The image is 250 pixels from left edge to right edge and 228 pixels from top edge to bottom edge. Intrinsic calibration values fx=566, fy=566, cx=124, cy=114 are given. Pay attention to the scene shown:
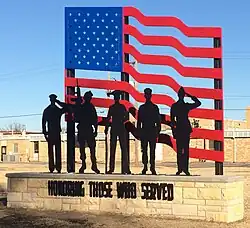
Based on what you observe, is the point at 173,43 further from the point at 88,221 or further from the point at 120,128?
the point at 88,221

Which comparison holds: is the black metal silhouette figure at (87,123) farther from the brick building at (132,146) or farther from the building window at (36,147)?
the building window at (36,147)

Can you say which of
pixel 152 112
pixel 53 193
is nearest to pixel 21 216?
pixel 53 193

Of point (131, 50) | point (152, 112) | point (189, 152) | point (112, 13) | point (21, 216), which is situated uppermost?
point (112, 13)

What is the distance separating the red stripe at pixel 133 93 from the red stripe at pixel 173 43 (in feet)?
4.07

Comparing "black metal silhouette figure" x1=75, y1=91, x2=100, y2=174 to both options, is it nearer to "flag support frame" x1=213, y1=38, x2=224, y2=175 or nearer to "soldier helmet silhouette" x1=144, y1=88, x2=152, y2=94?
Result: "soldier helmet silhouette" x1=144, y1=88, x2=152, y2=94

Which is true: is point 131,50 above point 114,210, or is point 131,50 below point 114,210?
above

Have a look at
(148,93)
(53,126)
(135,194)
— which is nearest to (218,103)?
(148,93)

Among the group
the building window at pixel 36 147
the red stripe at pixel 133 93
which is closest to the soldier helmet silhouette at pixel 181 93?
the red stripe at pixel 133 93

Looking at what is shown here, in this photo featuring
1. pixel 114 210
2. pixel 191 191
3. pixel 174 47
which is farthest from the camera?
pixel 174 47

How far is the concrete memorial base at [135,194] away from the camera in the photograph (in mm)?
12531

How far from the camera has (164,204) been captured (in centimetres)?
1308

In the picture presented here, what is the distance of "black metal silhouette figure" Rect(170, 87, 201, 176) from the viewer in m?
13.6

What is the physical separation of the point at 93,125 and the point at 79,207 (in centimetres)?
217

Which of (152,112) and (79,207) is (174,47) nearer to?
(152,112)
